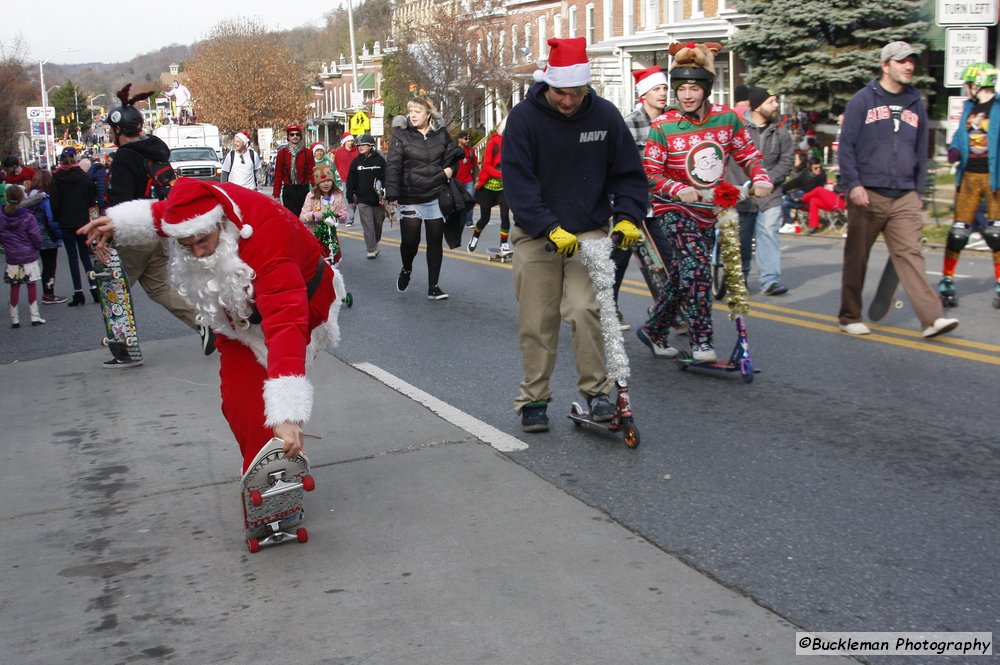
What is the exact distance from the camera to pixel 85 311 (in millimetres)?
13211

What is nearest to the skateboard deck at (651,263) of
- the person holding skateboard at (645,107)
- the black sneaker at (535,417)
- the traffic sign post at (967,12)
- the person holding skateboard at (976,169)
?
the person holding skateboard at (645,107)

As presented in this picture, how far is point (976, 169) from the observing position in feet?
32.3

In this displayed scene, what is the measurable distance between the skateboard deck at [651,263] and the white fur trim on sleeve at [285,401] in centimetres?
399

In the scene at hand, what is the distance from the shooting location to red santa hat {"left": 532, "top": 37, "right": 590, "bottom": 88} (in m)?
5.66

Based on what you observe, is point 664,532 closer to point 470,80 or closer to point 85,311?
point 85,311

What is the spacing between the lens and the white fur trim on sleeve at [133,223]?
4.65 m

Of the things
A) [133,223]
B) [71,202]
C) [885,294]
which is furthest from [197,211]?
[71,202]

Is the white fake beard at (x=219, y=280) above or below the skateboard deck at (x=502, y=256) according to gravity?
above

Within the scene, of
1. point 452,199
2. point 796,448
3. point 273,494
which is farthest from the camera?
point 452,199

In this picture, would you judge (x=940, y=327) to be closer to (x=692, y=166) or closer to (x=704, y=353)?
(x=704, y=353)

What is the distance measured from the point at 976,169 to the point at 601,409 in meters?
5.66

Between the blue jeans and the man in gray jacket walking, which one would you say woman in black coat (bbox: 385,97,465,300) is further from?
the blue jeans

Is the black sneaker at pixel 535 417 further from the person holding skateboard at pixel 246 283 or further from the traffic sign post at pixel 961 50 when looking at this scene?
the traffic sign post at pixel 961 50

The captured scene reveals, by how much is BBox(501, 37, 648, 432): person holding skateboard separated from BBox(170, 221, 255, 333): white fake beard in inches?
75.5
